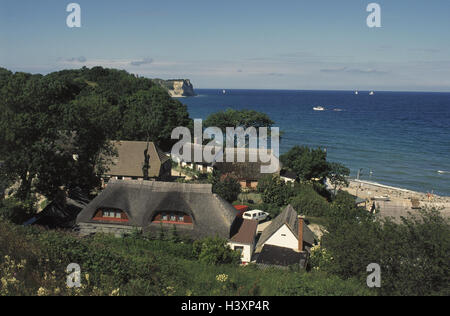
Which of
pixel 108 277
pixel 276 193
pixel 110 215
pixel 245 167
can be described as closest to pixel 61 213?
pixel 110 215

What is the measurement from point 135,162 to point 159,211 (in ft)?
60.9

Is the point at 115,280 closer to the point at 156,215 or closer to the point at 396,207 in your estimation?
the point at 156,215

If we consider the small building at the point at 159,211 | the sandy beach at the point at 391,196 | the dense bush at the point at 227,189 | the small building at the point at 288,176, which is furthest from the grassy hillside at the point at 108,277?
the sandy beach at the point at 391,196

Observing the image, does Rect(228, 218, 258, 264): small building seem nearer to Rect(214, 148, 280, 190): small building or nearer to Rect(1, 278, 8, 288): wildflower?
Rect(1, 278, 8, 288): wildflower

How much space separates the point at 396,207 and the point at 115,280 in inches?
1527

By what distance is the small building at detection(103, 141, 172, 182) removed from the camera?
41.2 meters

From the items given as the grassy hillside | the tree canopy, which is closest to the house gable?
the grassy hillside

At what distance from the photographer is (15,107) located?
26578 mm

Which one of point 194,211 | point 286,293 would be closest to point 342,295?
point 286,293

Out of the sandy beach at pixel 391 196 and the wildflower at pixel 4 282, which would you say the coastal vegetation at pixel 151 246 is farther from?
the sandy beach at pixel 391 196

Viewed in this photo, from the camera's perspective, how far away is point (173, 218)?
24.6 meters

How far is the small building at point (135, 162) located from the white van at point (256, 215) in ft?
43.1

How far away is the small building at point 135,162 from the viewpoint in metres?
41.2

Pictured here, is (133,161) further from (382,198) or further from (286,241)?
→ (382,198)
